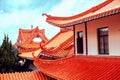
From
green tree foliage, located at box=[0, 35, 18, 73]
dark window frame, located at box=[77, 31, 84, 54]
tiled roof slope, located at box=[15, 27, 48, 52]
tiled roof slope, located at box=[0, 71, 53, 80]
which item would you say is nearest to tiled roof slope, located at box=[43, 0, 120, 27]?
dark window frame, located at box=[77, 31, 84, 54]

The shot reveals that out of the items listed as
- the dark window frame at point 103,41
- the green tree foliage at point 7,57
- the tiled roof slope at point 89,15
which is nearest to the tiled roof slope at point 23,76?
the tiled roof slope at point 89,15

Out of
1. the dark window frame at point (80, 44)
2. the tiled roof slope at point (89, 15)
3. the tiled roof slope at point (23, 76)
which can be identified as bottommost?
the tiled roof slope at point (23, 76)

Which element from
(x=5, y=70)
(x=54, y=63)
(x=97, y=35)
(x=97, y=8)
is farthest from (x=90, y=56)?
(x=5, y=70)

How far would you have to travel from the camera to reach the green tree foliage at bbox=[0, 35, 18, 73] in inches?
842

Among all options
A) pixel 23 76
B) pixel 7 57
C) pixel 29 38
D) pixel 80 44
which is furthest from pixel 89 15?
pixel 29 38

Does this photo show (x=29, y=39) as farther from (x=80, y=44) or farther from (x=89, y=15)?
(x=89, y=15)

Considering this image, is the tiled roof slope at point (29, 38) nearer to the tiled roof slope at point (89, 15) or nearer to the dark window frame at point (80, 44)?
the tiled roof slope at point (89, 15)

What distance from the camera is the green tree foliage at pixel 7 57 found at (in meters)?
21.4

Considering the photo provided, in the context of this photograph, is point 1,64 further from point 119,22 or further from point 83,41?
point 119,22

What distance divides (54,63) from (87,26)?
2287mm

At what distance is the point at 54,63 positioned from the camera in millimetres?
11250

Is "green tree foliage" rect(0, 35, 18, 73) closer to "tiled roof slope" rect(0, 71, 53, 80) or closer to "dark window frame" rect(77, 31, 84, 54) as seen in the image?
"tiled roof slope" rect(0, 71, 53, 80)

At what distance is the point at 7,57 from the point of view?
21.8m

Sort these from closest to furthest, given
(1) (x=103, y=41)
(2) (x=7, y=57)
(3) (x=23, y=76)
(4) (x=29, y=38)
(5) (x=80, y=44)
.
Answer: (1) (x=103, y=41)
(3) (x=23, y=76)
(5) (x=80, y=44)
(2) (x=7, y=57)
(4) (x=29, y=38)
